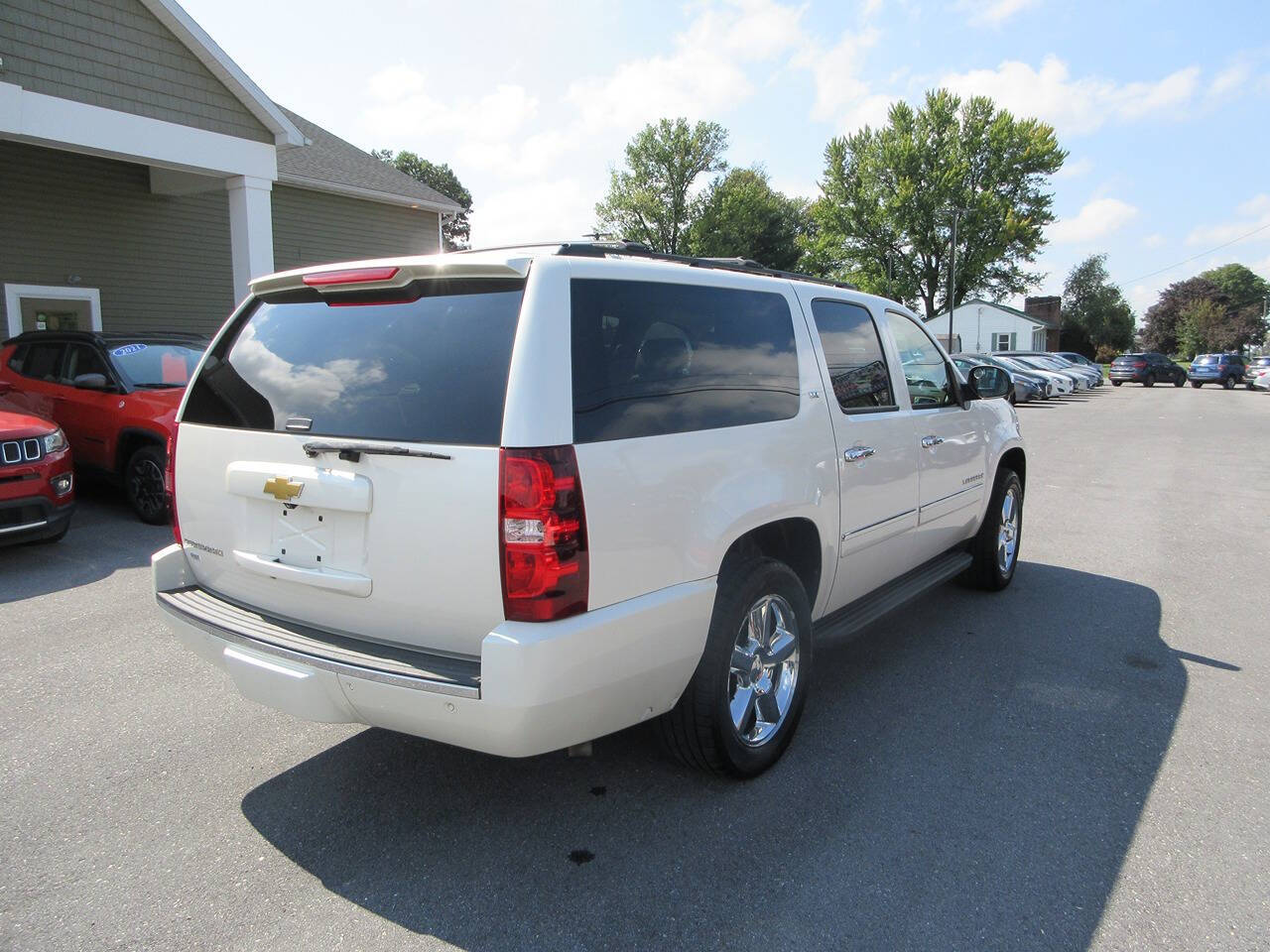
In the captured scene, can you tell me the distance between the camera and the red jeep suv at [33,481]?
6145 mm

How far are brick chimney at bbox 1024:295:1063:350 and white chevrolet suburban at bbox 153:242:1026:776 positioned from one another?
73.5 m

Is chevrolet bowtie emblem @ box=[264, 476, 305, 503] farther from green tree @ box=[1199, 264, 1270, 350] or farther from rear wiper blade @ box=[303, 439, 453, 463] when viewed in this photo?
green tree @ box=[1199, 264, 1270, 350]

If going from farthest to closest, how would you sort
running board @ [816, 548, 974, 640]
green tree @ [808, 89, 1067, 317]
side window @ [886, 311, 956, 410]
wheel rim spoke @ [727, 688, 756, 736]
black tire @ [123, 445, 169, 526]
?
green tree @ [808, 89, 1067, 317] → black tire @ [123, 445, 169, 526] → side window @ [886, 311, 956, 410] → running board @ [816, 548, 974, 640] → wheel rim spoke @ [727, 688, 756, 736]

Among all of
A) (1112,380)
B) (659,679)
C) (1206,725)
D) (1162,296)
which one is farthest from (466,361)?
(1162,296)

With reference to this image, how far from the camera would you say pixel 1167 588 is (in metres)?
5.92

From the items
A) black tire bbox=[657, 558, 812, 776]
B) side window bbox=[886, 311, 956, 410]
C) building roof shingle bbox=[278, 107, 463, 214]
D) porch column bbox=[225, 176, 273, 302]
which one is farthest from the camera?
building roof shingle bbox=[278, 107, 463, 214]

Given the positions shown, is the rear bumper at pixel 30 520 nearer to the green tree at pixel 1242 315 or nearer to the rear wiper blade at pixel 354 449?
the rear wiper blade at pixel 354 449

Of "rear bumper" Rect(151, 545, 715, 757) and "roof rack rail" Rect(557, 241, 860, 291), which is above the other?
"roof rack rail" Rect(557, 241, 860, 291)

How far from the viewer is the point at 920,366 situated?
15.4 feet

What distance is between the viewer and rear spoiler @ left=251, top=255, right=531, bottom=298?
8.48ft

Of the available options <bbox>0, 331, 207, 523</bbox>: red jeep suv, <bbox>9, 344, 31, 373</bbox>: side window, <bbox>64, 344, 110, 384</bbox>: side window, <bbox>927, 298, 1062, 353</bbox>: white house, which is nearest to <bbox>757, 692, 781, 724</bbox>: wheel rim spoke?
<bbox>0, 331, 207, 523</bbox>: red jeep suv

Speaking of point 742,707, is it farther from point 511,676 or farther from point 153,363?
point 153,363

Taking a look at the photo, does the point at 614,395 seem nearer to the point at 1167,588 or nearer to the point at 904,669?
the point at 904,669

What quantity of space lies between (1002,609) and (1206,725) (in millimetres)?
1684
